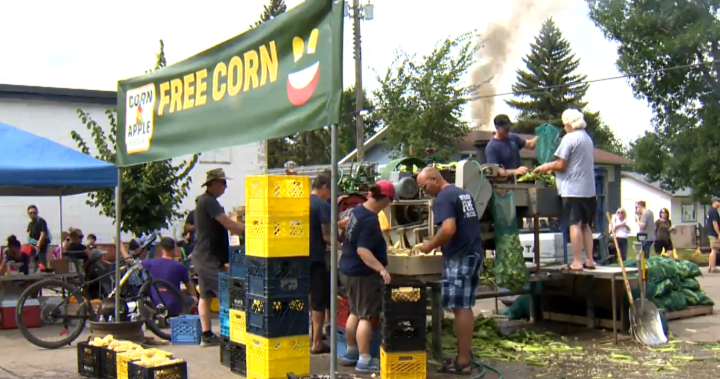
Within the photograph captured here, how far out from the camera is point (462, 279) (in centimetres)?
733

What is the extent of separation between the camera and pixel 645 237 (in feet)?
56.5

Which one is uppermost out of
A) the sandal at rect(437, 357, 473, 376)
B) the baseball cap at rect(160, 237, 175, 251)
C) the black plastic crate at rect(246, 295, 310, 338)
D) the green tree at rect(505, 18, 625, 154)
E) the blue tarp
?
the green tree at rect(505, 18, 625, 154)

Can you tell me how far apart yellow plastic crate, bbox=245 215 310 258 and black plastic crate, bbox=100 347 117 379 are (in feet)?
5.29

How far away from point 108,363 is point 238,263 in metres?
1.47

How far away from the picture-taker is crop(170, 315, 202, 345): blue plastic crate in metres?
9.06

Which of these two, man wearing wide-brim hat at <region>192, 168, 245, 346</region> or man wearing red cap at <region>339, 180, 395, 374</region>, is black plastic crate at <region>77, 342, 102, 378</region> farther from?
man wearing red cap at <region>339, 180, 395, 374</region>

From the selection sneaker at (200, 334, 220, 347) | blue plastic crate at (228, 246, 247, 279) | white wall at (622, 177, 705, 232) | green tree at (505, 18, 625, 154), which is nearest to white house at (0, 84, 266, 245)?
sneaker at (200, 334, 220, 347)

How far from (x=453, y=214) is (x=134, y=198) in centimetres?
908

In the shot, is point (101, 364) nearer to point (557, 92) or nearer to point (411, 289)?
point (411, 289)

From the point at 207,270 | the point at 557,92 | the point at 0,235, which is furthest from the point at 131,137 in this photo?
the point at 557,92

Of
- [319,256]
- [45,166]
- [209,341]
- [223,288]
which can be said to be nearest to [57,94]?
[45,166]

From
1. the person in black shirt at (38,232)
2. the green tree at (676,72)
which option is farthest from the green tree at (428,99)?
the person in black shirt at (38,232)

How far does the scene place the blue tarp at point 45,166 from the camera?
9.70 metres

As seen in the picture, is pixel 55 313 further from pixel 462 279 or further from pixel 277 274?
pixel 462 279
